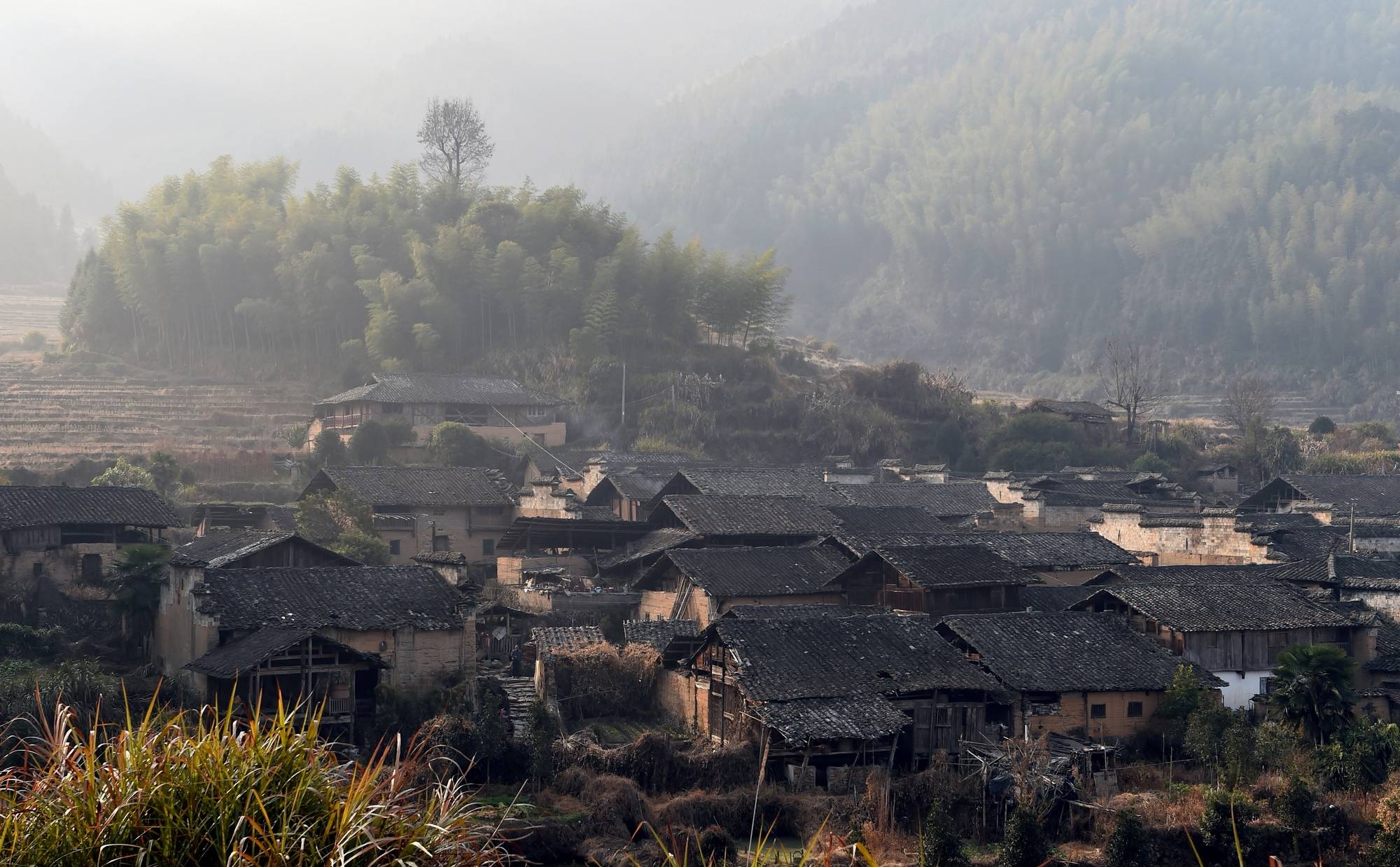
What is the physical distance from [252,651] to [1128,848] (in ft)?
37.5

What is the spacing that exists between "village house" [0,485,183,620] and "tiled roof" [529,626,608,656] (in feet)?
23.3

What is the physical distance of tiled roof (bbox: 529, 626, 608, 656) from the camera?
22.2 m

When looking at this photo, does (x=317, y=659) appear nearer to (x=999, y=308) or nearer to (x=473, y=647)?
(x=473, y=647)

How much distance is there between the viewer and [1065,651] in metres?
21.5

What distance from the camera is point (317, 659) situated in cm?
1950

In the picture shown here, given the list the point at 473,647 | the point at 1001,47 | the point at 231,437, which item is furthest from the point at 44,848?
the point at 1001,47

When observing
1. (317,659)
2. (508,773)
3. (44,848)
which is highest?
(44,848)

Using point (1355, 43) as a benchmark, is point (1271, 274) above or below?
below

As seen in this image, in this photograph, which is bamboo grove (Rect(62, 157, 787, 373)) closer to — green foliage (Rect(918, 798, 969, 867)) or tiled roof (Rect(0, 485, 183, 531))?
tiled roof (Rect(0, 485, 183, 531))

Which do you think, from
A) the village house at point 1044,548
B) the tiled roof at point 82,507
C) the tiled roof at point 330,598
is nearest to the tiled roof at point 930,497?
the village house at point 1044,548

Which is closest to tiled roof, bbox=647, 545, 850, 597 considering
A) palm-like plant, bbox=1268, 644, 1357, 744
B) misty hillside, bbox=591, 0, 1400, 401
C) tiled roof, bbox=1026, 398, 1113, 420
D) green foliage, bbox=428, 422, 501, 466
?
palm-like plant, bbox=1268, 644, 1357, 744

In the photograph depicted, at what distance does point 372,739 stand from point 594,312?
1208 inches

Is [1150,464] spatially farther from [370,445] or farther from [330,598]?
[330,598]

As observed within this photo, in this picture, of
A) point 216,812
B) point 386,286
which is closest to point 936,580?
point 216,812
